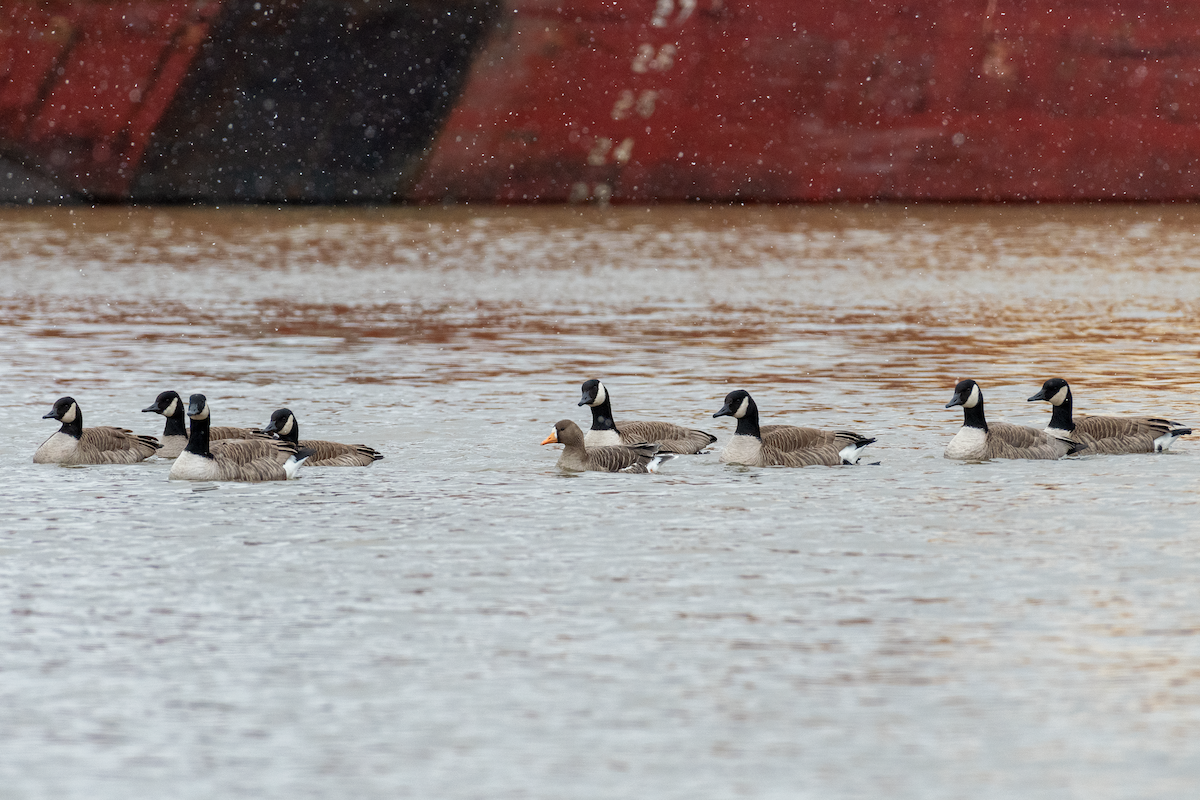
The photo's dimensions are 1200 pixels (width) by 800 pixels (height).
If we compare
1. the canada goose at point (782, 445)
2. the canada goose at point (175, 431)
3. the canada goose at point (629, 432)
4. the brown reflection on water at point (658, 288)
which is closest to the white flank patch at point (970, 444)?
the canada goose at point (782, 445)

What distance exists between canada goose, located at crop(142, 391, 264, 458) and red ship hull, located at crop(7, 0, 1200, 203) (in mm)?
40977

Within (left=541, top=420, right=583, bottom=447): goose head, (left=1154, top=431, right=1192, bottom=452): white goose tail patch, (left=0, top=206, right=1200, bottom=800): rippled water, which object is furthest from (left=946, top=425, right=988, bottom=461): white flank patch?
(left=541, top=420, right=583, bottom=447): goose head

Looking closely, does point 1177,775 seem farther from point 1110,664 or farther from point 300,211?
point 300,211

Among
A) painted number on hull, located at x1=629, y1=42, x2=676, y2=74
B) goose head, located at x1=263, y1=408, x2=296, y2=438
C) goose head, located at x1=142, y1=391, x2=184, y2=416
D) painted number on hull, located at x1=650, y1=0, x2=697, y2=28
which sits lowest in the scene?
goose head, located at x1=263, y1=408, x2=296, y2=438

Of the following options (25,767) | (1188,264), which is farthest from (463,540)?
(1188,264)

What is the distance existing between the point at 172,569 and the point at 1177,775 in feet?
→ 21.5

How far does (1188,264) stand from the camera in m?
40.3

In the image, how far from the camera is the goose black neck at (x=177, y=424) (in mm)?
17438

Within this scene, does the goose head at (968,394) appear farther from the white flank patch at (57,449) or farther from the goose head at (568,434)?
the white flank patch at (57,449)

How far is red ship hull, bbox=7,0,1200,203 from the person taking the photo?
57.8 m

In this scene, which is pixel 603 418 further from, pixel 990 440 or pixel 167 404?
pixel 167 404

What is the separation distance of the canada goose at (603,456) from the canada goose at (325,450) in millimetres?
1519

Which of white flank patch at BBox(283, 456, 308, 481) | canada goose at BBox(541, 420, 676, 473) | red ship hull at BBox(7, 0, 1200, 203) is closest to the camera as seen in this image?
white flank patch at BBox(283, 456, 308, 481)

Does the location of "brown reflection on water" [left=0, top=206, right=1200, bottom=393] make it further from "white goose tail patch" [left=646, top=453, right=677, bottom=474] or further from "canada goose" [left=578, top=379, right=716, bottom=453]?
"white goose tail patch" [left=646, top=453, right=677, bottom=474]
